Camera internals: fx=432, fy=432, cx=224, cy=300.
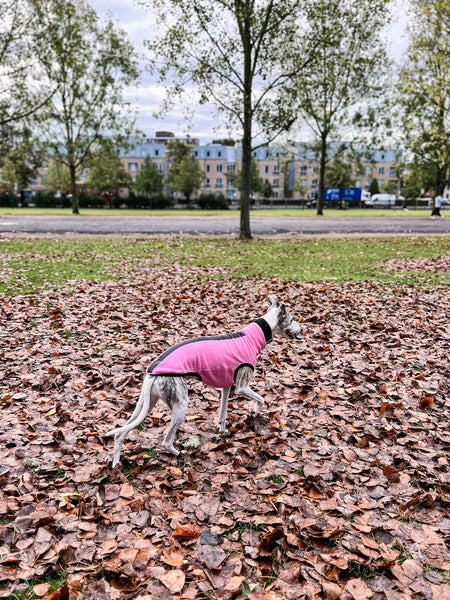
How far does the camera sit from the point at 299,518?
3352 millimetres

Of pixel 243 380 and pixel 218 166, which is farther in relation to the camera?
pixel 218 166

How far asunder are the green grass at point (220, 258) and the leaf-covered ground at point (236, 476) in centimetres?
493

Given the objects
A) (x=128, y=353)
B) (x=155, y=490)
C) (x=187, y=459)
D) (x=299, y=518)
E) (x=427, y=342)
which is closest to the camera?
(x=299, y=518)

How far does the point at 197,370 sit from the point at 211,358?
189 mm

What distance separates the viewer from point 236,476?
3922 millimetres

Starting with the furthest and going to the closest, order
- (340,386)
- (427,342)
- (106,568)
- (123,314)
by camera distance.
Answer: (123,314), (427,342), (340,386), (106,568)

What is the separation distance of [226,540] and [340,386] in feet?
10.2

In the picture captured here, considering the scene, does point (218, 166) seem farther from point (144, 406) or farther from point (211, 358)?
point (144, 406)

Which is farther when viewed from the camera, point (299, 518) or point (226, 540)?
point (299, 518)

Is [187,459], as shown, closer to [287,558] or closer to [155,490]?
[155,490]

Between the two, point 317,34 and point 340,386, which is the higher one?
point 317,34

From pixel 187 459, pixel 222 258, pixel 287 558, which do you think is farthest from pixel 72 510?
pixel 222 258

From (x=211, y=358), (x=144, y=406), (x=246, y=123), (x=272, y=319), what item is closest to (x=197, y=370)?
(x=211, y=358)

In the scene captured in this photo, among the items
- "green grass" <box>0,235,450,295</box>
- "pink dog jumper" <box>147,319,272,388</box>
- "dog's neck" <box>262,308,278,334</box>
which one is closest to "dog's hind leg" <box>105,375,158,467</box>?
→ "pink dog jumper" <box>147,319,272,388</box>
